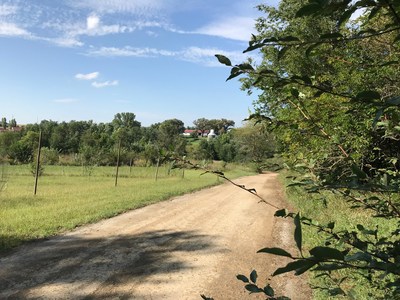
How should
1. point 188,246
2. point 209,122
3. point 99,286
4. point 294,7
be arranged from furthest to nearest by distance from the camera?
point 209,122 → point 294,7 → point 188,246 → point 99,286

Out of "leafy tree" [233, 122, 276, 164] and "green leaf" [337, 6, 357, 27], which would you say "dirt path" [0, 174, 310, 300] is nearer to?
"green leaf" [337, 6, 357, 27]

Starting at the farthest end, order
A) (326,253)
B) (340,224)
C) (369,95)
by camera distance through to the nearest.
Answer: (340,224), (369,95), (326,253)

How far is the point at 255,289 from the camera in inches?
42.9

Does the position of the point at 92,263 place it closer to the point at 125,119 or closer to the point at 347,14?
the point at 347,14

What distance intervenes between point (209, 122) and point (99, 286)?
11375cm

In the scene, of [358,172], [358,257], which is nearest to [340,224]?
[358,172]

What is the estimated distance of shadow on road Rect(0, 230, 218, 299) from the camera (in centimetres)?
496

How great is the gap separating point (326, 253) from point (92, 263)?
587 centimetres

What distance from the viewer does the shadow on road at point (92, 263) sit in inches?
195

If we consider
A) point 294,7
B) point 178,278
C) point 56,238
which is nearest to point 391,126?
point 178,278

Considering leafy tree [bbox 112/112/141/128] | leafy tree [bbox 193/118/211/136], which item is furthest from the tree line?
leafy tree [bbox 193/118/211/136]

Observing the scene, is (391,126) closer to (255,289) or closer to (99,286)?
(255,289)

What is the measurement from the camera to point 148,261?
6.16 m

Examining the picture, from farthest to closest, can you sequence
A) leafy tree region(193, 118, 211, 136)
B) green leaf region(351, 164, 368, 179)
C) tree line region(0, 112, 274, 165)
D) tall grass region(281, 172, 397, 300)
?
leafy tree region(193, 118, 211, 136) → tree line region(0, 112, 274, 165) → tall grass region(281, 172, 397, 300) → green leaf region(351, 164, 368, 179)
